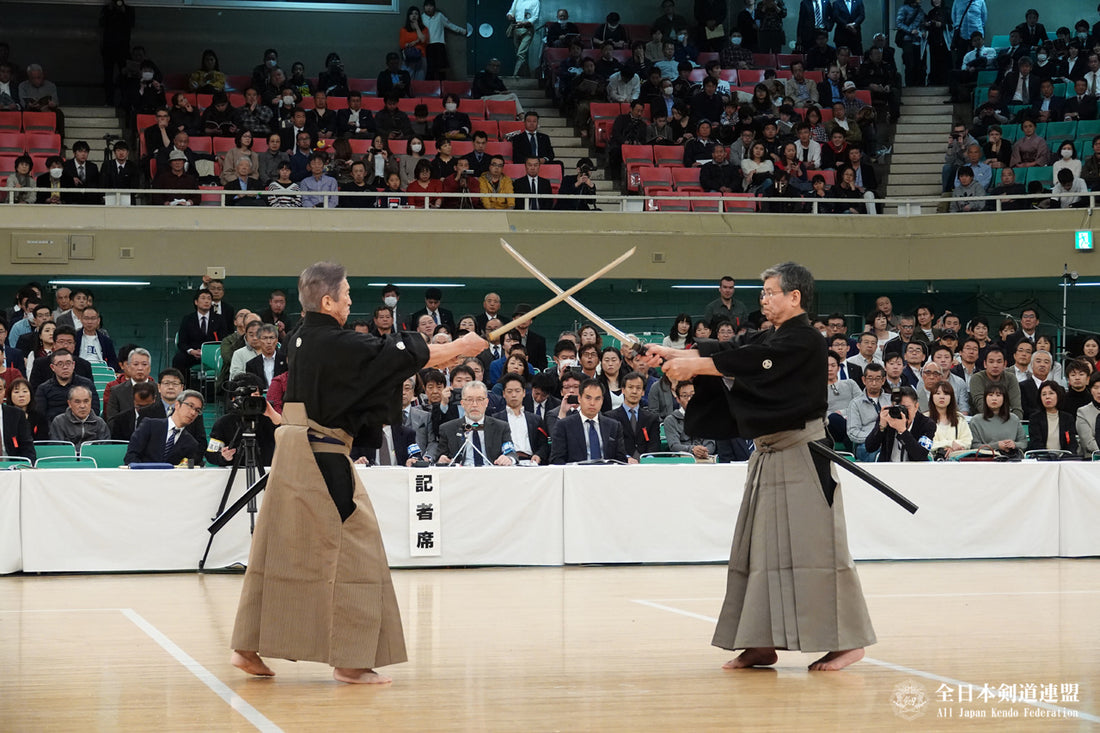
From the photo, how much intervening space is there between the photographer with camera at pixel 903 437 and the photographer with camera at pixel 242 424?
540cm

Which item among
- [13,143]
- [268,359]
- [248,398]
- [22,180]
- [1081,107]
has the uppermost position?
[1081,107]

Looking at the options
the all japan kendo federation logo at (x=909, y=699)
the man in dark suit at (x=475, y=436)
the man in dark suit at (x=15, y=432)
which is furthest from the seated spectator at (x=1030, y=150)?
the all japan kendo federation logo at (x=909, y=699)

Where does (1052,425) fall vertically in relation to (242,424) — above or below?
below

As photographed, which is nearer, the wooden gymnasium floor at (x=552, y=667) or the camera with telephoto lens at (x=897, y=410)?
the wooden gymnasium floor at (x=552, y=667)

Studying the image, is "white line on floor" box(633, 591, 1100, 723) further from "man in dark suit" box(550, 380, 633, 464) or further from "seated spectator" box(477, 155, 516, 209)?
"seated spectator" box(477, 155, 516, 209)

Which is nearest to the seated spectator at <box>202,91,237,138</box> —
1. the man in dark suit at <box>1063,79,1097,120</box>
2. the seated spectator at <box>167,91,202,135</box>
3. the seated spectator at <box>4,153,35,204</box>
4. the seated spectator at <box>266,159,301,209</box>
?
the seated spectator at <box>167,91,202,135</box>

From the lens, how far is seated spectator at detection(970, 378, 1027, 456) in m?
12.0

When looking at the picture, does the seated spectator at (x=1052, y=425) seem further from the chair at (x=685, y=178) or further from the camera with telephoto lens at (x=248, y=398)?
the chair at (x=685, y=178)

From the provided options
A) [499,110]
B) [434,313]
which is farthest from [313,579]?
[499,110]

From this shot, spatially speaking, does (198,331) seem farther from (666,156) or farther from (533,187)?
(666,156)

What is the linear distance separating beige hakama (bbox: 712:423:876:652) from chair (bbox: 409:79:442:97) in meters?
16.4

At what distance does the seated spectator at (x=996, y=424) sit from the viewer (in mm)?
11992

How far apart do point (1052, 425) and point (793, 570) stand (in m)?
7.38

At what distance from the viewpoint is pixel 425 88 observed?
21.2 meters
